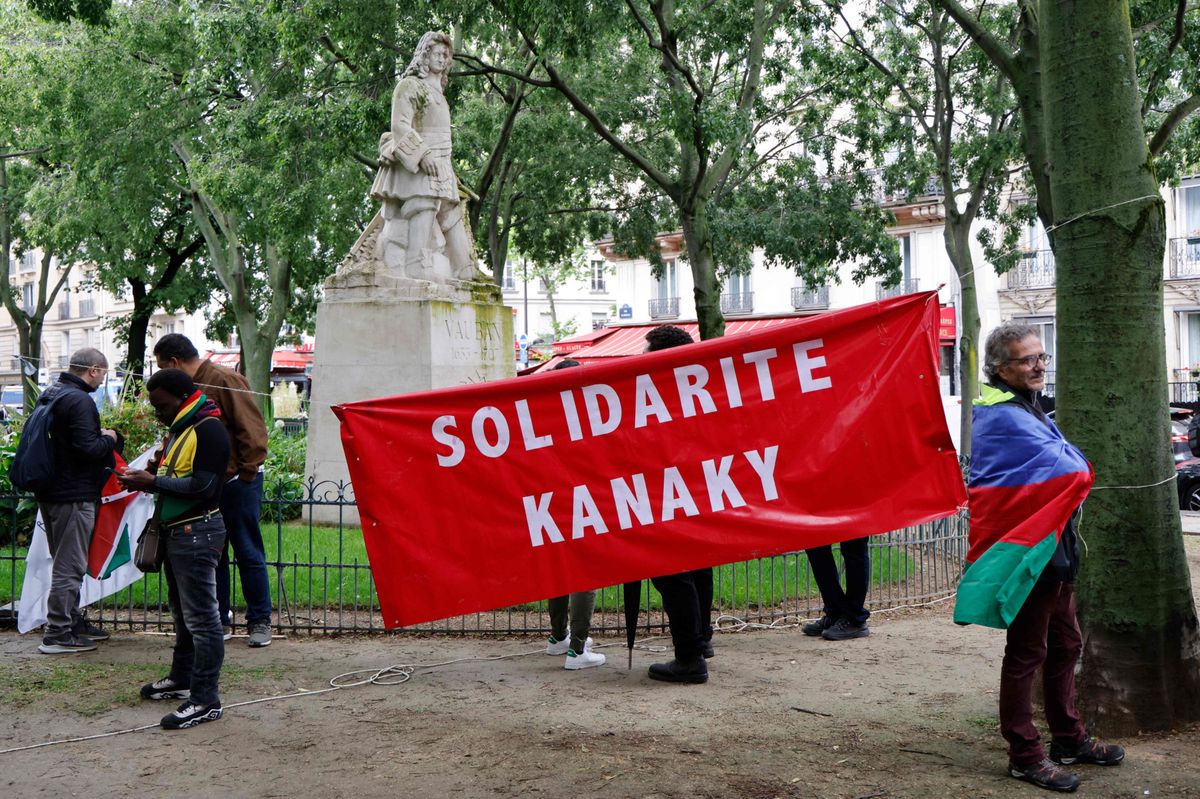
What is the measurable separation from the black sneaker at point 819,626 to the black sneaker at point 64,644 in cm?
467

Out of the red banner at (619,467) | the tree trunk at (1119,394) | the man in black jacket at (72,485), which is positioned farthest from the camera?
the man in black jacket at (72,485)

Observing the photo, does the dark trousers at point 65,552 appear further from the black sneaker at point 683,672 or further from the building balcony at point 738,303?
the building balcony at point 738,303

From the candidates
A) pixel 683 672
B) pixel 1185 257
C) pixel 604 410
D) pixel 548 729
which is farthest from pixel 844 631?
pixel 1185 257

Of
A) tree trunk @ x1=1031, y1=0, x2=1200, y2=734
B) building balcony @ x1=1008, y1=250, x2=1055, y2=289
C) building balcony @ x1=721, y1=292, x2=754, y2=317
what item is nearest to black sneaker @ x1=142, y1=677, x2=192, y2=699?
tree trunk @ x1=1031, y1=0, x2=1200, y2=734

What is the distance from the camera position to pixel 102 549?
7.78 m

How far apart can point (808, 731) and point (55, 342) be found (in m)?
79.3

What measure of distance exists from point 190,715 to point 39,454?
7.81 ft

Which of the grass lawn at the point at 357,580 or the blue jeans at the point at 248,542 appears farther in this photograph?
the grass lawn at the point at 357,580

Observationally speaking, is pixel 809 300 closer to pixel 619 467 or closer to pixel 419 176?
pixel 419 176

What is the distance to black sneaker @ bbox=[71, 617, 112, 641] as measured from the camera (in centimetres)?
789

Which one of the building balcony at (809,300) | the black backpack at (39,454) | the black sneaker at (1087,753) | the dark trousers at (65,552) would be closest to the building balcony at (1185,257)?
the building balcony at (809,300)

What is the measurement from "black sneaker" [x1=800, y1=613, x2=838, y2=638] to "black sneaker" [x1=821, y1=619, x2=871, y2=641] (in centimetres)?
3

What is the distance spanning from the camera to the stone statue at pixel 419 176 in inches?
479

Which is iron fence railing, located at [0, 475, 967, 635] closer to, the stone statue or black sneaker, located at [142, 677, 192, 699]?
black sneaker, located at [142, 677, 192, 699]
